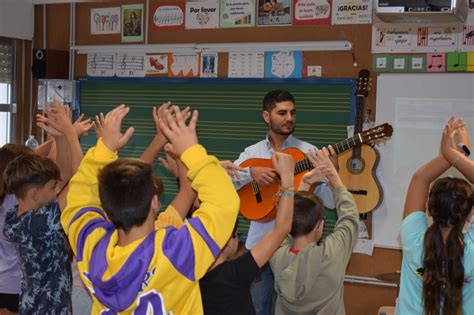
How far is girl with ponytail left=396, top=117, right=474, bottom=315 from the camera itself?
97.7 inches

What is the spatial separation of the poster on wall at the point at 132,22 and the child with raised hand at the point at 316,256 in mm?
3293

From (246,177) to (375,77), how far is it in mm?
1283

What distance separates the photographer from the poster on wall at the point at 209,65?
18.0ft

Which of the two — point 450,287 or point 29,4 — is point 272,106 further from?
point 29,4

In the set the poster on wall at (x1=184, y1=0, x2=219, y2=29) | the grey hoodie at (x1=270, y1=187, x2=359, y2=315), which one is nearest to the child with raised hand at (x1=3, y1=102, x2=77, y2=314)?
the grey hoodie at (x1=270, y1=187, x2=359, y2=315)

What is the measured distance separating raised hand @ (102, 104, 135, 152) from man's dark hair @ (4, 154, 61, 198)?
877 mm

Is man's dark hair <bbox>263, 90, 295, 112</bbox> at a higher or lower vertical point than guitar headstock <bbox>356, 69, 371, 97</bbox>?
lower

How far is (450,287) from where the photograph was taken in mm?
2500

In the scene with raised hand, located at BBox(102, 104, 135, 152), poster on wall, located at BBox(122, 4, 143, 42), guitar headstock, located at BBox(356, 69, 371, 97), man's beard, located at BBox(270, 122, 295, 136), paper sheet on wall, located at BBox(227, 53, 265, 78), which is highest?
poster on wall, located at BBox(122, 4, 143, 42)

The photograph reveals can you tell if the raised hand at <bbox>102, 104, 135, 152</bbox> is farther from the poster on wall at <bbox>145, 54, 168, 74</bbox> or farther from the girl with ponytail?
the poster on wall at <bbox>145, 54, 168, 74</bbox>

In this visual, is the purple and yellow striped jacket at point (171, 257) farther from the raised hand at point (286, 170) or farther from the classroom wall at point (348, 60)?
the classroom wall at point (348, 60)

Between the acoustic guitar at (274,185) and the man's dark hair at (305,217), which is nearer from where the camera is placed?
the man's dark hair at (305,217)

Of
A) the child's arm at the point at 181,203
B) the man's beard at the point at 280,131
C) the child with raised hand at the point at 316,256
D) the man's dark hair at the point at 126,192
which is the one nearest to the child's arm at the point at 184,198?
the child's arm at the point at 181,203

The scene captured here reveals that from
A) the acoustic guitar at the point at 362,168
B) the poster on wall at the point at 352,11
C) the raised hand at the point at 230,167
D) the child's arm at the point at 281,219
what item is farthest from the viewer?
the poster on wall at the point at 352,11
